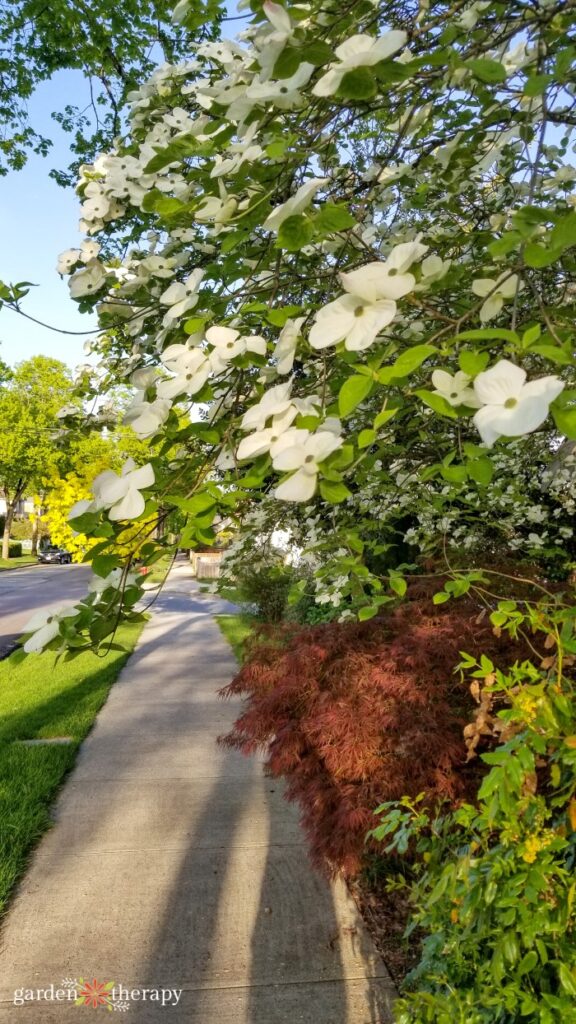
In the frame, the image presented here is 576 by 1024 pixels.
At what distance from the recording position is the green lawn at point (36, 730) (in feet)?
10.8

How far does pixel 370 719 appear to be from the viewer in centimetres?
252

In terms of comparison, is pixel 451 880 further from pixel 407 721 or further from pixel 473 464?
pixel 407 721

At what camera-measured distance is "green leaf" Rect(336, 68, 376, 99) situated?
2.58 feet

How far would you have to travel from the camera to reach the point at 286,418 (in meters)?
0.88

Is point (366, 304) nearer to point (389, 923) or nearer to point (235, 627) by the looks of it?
point (389, 923)

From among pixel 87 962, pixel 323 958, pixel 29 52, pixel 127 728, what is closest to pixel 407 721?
pixel 323 958

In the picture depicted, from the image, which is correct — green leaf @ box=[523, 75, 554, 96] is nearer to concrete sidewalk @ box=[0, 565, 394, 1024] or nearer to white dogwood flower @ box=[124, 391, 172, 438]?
white dogwood flower @ box=[124, 391, 172, 438]

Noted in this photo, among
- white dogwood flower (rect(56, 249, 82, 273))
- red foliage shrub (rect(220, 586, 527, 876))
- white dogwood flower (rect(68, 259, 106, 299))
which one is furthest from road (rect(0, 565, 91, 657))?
white dogwood flower (rect(68, 259, 106, 299))

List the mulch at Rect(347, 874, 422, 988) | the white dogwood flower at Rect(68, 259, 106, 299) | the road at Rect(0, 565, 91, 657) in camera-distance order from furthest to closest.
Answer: the road at Rect(0, 565, 91, 657), the mulch at Rect(347, 874, 422, 988), the white dogwood flower at Rect(68, 259, 106, 299)

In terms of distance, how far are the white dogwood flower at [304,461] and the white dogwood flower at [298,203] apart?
11.3 inches

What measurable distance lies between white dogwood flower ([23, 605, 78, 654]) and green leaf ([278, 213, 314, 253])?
71cm

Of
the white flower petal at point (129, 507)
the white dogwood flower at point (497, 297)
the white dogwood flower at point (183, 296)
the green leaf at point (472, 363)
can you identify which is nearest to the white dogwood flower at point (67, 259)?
the white dogwood flower at point (183, 296)

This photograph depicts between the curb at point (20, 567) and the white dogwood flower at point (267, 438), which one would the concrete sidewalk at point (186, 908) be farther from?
the curb at point (20, 567)

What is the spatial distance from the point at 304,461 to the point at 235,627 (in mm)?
9800
